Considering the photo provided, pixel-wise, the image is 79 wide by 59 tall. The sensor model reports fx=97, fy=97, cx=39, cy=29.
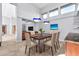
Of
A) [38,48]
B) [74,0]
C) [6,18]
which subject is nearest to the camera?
[74,0]

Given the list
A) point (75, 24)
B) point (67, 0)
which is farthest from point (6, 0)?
point (75, 24)

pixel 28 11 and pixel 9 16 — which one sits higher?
pixel 28 11

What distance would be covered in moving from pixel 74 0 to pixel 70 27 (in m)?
3.03

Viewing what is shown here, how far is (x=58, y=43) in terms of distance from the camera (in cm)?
346

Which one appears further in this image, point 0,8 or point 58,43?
point 0,8

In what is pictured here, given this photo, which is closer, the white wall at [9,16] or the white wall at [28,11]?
the white wall at [28,11]

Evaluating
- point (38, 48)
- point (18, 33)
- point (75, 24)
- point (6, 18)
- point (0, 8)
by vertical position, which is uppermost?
point (0, 8)

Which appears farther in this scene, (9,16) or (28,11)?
(9,16)

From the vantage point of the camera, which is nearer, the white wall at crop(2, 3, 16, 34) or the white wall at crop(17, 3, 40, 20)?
the white wall at crop(17, 3, 40, 20)

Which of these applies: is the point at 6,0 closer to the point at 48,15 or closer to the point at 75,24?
the point at 48,15

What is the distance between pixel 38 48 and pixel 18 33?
170 centimetres

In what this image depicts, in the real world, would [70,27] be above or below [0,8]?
below

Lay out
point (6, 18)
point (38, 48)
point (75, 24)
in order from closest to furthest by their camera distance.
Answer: point (38, 48) < point (75, 24) < point (6, 18)

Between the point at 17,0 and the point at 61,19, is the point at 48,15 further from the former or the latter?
the point at 17,0
